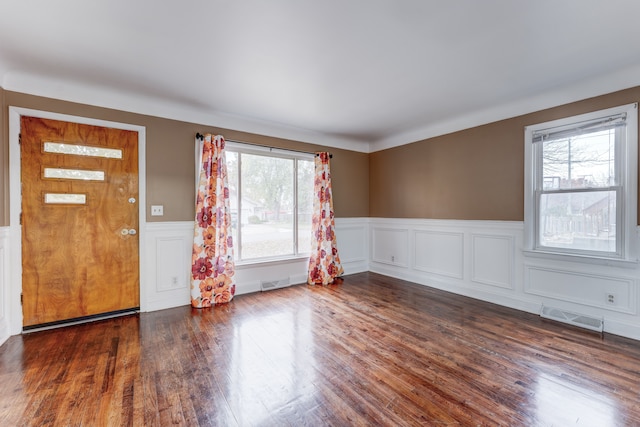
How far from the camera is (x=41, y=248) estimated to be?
2.92 metres

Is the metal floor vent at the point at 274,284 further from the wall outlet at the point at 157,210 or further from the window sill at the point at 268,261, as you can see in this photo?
the wall outlet at the point at 157,210

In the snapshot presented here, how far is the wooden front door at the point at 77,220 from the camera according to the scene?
288 centimetres

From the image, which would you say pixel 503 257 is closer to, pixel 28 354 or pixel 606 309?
pixel 606 309

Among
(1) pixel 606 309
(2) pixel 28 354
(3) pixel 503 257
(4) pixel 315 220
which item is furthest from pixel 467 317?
(2) pixel 28 354

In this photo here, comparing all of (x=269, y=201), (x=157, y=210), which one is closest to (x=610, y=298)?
(x=269, y=201)

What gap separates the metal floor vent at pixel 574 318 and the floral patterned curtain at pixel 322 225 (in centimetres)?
284

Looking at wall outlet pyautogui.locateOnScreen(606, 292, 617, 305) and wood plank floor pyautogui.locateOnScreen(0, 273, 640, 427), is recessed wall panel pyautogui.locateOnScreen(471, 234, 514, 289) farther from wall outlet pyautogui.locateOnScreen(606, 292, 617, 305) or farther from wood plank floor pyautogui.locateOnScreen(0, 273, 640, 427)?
wall outlet pyautogui.locateOnScreen(606, 292, 617, 305)

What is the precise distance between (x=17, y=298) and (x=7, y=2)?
8.42 ft

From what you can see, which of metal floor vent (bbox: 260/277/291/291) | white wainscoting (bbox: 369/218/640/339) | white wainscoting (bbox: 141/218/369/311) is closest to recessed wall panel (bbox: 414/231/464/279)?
white wainscoting (bbox: 369/218/640/339)

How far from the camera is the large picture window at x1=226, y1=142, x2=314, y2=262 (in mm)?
4164

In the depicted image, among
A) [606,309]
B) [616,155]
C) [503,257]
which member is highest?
[616,155]

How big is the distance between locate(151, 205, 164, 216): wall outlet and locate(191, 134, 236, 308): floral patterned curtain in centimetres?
41

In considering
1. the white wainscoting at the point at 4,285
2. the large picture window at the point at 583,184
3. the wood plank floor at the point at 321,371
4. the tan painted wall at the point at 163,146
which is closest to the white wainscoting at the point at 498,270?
the large picture window at the point at 583,184

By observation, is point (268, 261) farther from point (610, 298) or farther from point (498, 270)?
point (610, 298)
